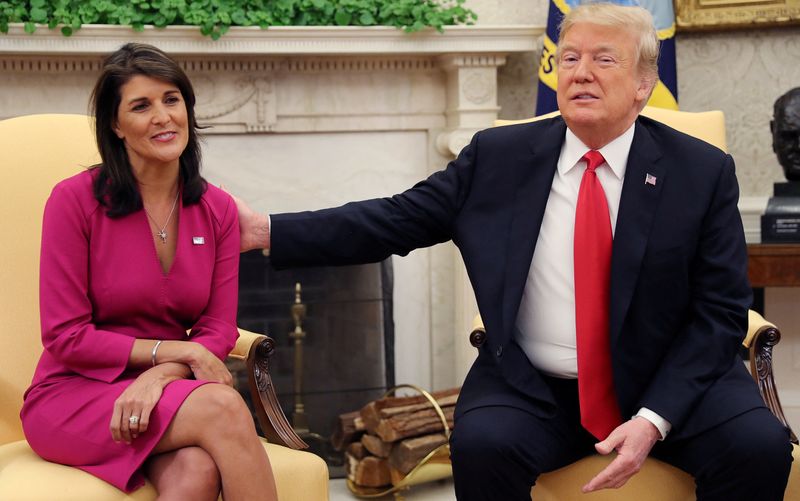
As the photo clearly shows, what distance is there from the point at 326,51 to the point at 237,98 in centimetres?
43

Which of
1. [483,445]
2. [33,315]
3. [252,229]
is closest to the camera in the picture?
[483,445]

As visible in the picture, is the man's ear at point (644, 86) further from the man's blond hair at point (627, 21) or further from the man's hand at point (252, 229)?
the man's hand at point (252, 229)

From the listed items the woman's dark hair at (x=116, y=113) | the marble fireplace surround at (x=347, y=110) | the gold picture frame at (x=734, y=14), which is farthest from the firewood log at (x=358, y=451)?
the gold picture frame at (x=734, y=14)

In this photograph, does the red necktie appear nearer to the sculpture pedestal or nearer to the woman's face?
the woman's face

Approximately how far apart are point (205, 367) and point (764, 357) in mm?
1291

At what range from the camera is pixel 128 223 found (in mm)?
2242

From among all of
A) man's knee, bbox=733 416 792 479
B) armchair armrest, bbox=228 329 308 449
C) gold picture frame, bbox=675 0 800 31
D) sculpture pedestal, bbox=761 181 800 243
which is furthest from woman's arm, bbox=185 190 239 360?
gold picture frame, bbox=675 0 800 31

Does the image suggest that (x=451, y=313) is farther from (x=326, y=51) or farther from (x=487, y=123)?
(x=326, y=51)

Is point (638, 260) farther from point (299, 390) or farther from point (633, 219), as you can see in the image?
point (299, 390)

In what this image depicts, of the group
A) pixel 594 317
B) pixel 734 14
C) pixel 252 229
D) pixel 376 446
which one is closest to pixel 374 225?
pixel 252 229

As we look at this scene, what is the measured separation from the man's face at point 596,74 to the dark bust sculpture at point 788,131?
1.50m

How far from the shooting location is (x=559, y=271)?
226cm

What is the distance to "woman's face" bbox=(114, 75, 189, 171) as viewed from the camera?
222 centimetres

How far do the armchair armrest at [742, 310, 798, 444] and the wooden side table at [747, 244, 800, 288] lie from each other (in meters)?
1.06
